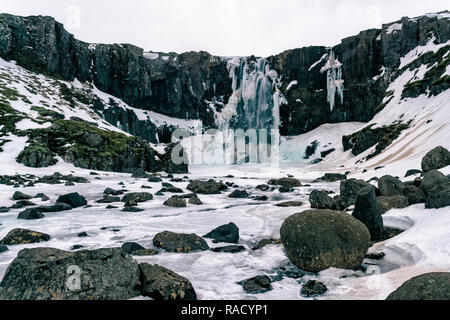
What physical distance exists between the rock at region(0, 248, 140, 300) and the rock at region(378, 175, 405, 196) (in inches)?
471

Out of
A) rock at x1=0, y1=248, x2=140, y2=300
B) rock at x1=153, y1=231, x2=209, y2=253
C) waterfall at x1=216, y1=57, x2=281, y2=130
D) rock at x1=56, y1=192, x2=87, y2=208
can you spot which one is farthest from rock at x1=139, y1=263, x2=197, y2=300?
waterfall at x1=216, y1=57, x2=281, y2=130

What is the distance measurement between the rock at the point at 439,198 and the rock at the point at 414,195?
5.29ft

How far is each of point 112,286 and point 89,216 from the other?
9654mm

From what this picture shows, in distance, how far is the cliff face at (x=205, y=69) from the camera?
240 ft

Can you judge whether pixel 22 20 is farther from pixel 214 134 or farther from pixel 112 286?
pixel 112 286

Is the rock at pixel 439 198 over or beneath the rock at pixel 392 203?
over

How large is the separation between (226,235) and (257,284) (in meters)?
4.10

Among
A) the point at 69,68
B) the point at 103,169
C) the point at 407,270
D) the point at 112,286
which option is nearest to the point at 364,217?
the point at 407,270

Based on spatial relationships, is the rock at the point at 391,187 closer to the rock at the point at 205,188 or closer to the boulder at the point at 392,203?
the boulder at the point at 392,203

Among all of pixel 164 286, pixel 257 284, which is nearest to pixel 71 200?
pixel 164 286

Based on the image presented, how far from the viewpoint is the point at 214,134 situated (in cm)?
9625

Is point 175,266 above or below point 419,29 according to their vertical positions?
below

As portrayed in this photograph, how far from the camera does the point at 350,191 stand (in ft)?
47.9

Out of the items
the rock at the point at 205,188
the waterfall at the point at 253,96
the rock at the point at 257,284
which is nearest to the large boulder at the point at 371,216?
the rock at the point at 257,284
